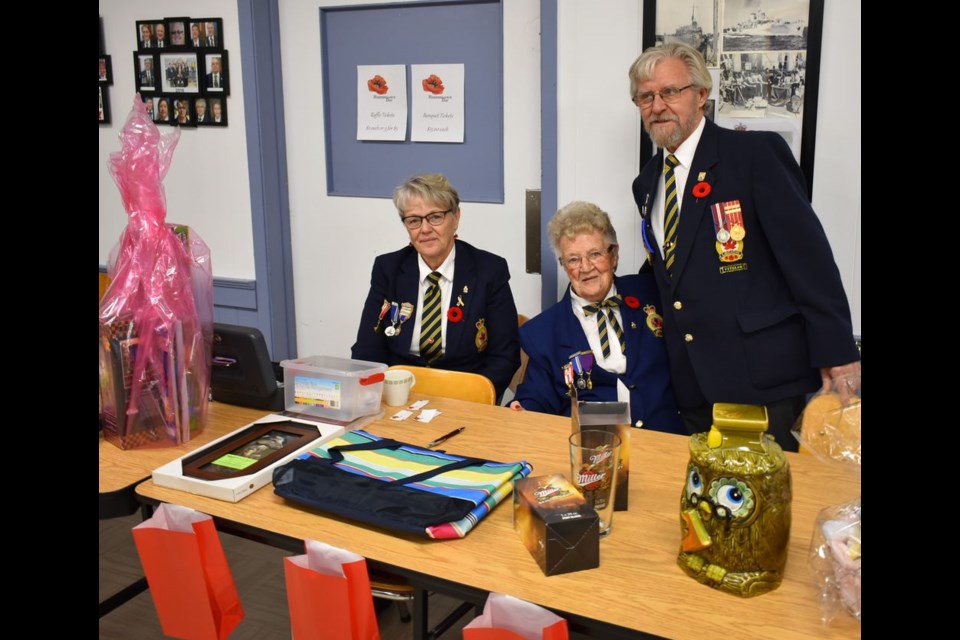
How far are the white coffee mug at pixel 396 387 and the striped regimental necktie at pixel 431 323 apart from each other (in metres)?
0.51

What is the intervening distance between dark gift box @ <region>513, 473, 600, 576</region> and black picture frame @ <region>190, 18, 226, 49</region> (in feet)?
10.2

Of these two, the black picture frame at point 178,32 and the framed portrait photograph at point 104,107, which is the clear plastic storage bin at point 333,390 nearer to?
the black picture frame at point 178,32

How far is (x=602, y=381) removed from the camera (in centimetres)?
239

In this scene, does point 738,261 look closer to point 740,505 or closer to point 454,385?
point 454,385

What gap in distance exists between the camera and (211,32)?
12.3 ft

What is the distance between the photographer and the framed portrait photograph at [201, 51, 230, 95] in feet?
12.4

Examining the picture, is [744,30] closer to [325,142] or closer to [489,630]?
[325,142]

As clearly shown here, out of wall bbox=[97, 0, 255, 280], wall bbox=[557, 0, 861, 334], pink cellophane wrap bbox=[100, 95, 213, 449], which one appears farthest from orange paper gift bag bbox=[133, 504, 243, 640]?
wall bbox=[97, 0, 255, 280]

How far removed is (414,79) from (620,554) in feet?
8.48

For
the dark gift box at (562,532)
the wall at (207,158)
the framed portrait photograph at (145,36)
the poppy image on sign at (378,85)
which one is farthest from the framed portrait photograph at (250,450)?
the framed portrait photograph at (145,36)

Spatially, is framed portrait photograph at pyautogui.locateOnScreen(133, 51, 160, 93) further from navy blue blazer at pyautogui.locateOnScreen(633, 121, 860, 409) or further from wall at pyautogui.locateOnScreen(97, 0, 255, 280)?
navy blue blazer at pyautogui.locateOnScreen(633, 121, 860, 409)

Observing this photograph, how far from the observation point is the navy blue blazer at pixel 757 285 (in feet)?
7.16

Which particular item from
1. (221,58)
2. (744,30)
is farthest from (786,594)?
(221,58)
